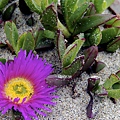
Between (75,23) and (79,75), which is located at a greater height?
(75,23)

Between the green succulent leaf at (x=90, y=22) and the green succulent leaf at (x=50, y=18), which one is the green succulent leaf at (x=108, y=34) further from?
the green succulent leaf at (x=50, y=18)

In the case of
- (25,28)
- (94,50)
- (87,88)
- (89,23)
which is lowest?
(87,88)

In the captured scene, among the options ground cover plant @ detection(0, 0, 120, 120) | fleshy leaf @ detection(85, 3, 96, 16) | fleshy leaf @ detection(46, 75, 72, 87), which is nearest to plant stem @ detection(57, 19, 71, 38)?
ground cover plant @ detection(0, 0, 120, 120)

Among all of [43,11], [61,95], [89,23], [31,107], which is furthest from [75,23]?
[31,107]

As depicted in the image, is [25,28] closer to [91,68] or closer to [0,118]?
[91,68]

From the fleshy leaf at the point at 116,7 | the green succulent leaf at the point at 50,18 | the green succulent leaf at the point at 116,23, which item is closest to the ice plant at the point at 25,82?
the green succulent leaf at the point at 50,18

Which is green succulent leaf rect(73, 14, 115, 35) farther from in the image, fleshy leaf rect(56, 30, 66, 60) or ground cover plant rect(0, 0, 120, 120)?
fleshy leaf rect(56, 30, 66, 60)
